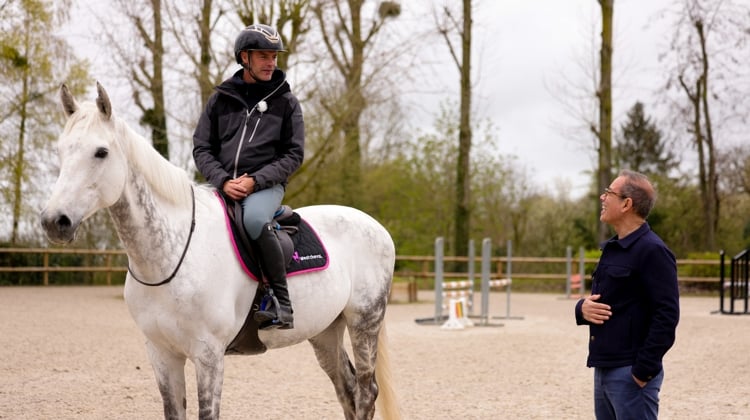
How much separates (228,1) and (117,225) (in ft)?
48.2

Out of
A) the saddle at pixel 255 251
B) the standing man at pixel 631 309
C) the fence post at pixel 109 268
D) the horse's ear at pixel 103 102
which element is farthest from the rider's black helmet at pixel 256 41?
the fence post at pixel 109 268

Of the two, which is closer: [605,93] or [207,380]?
[207,380]

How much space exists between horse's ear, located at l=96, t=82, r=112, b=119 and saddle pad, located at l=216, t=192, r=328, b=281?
92 cm

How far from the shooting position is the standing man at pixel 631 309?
3131mm

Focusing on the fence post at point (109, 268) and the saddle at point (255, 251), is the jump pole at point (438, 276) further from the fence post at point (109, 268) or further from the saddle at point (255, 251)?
the fence post at point (109, 268)

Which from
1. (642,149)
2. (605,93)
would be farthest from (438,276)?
(642,149)

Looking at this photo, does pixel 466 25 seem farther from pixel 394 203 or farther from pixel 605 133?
pixel 394 203

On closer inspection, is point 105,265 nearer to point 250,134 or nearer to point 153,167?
point 250,134

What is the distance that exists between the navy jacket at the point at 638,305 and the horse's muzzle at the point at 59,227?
228cm

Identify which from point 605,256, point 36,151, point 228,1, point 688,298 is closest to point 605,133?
point 688,298

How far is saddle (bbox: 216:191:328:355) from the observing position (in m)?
4.11

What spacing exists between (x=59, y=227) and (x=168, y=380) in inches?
43.9

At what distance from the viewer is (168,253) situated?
3.79 metres

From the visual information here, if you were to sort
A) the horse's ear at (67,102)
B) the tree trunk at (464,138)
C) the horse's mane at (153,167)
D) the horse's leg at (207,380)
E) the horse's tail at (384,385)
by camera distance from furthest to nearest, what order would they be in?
the tree trunk at (464,138) < the horse's tail at (384,385) < the horse's leg at (207,380) < the horse's mane at (153,167) < the horse's ear at (67,102)
